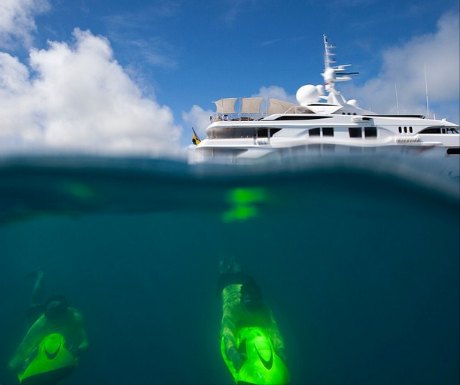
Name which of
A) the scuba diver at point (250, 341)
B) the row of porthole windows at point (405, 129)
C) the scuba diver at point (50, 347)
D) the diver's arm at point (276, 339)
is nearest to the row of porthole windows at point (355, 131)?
the row of porthole windows at point (405, 129)

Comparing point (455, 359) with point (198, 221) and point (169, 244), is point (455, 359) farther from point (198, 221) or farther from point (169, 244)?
point (169, 244)

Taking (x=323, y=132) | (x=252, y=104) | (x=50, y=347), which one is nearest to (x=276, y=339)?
(x=50, y=347)

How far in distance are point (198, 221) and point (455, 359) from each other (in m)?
19.7

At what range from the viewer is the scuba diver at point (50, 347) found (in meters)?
9.59

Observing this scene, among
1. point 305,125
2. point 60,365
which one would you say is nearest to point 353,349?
point 305,125

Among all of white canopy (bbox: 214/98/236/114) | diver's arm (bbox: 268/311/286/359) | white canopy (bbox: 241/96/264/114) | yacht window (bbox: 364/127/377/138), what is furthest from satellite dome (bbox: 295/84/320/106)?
diver's arm (bbox: 268/311/286/359)

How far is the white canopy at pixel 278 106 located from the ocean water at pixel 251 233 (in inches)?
434

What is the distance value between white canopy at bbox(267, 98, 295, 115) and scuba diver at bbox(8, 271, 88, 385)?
20449mm

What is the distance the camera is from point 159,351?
4103 cm

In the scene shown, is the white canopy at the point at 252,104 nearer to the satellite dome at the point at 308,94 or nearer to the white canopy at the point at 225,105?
the white canopy at the point at 225,105

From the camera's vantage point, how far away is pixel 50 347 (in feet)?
33.1

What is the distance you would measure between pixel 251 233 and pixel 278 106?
38.9ft

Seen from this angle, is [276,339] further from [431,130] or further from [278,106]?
[431,130]

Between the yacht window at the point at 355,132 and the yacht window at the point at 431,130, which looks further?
the yacht window at the point at 431,130
